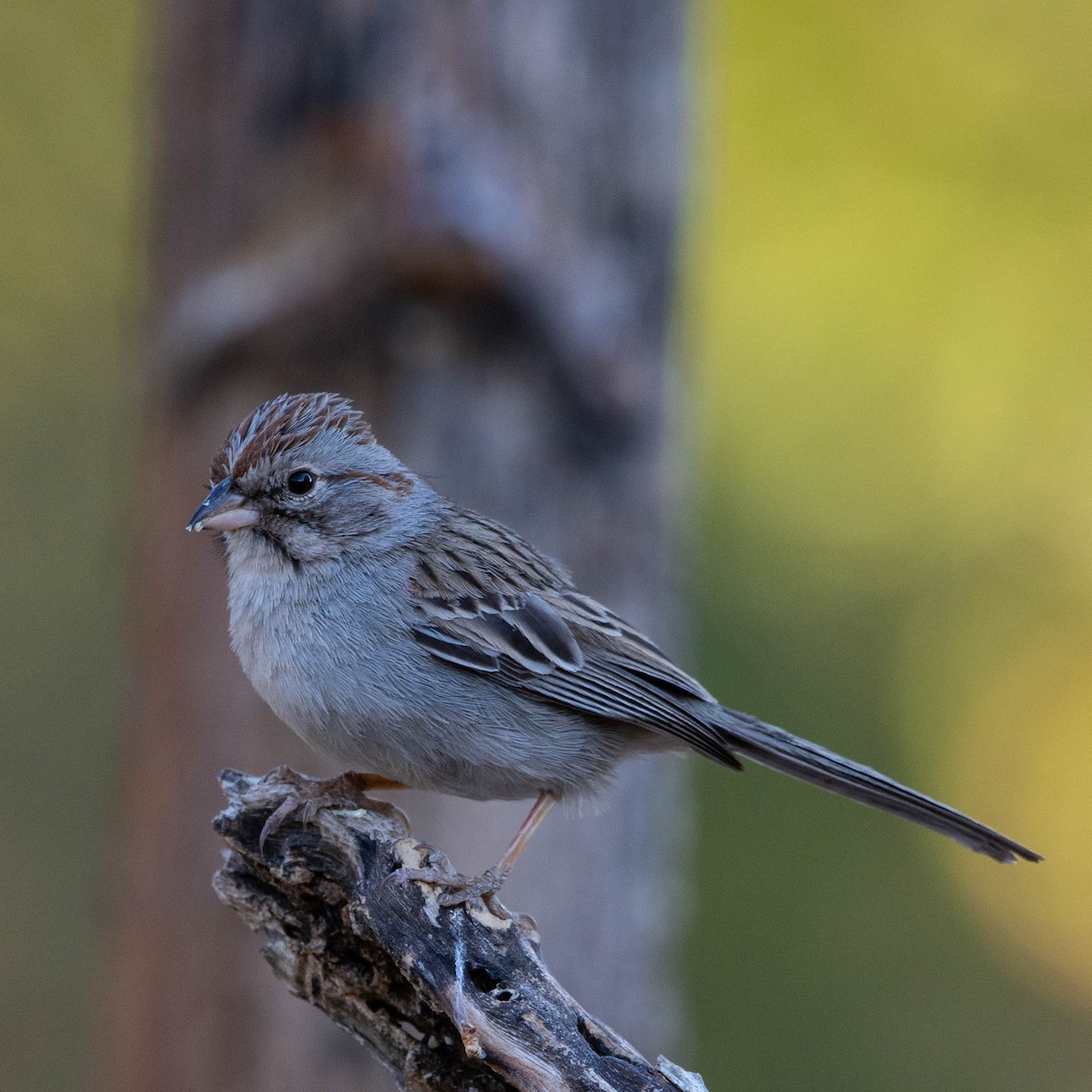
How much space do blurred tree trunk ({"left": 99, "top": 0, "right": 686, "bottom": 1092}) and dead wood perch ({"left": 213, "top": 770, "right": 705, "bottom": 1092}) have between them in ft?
5.50

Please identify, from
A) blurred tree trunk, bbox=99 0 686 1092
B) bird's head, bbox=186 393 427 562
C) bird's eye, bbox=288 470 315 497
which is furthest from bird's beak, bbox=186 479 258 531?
blurred tree trunk, bbox=99 0 686 1092

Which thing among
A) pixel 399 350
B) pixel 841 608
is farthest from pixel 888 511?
pixel 399 350

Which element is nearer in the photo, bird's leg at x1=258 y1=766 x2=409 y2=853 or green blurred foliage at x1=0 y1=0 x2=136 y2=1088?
→ bird's leg at x1=258 y1=766 x2=409 y2=853

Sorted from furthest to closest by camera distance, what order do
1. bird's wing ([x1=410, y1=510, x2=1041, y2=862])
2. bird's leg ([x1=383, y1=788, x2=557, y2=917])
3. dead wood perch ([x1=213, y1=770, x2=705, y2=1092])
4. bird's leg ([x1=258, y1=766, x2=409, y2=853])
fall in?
bird's wing ([x1=410, y1=510, x2=1041, y2=862]) < bird's leg ([x1=258, y1=766, x2=409, y2=853]) < bird's leg ([x1=383, y1=788, x2=557, y2=917]) < dead wood perch ([x1=213, y1=770, x2=705, y2=1092])

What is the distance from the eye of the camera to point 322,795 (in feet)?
10.7

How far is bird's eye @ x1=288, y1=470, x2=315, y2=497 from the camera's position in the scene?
138 inches

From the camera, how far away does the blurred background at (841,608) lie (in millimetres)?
8258

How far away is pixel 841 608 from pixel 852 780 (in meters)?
5.39

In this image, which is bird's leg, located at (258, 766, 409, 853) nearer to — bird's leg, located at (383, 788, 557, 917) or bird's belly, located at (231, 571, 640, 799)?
bird's belly, located at (231, 571, 640, 799)

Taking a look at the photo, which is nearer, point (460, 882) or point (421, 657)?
point (460, 882)

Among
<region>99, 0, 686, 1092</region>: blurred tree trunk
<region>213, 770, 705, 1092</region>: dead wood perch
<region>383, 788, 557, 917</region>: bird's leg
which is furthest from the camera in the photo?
<region>99, 0, 686, 1092</region>: blurred tree trunk

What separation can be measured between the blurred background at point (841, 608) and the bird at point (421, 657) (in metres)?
4.42

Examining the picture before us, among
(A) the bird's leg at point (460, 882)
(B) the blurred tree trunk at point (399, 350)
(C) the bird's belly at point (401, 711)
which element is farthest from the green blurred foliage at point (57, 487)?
Answer: (A) the bird's leg at point (460, 882)

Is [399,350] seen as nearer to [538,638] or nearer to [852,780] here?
[538,638]
